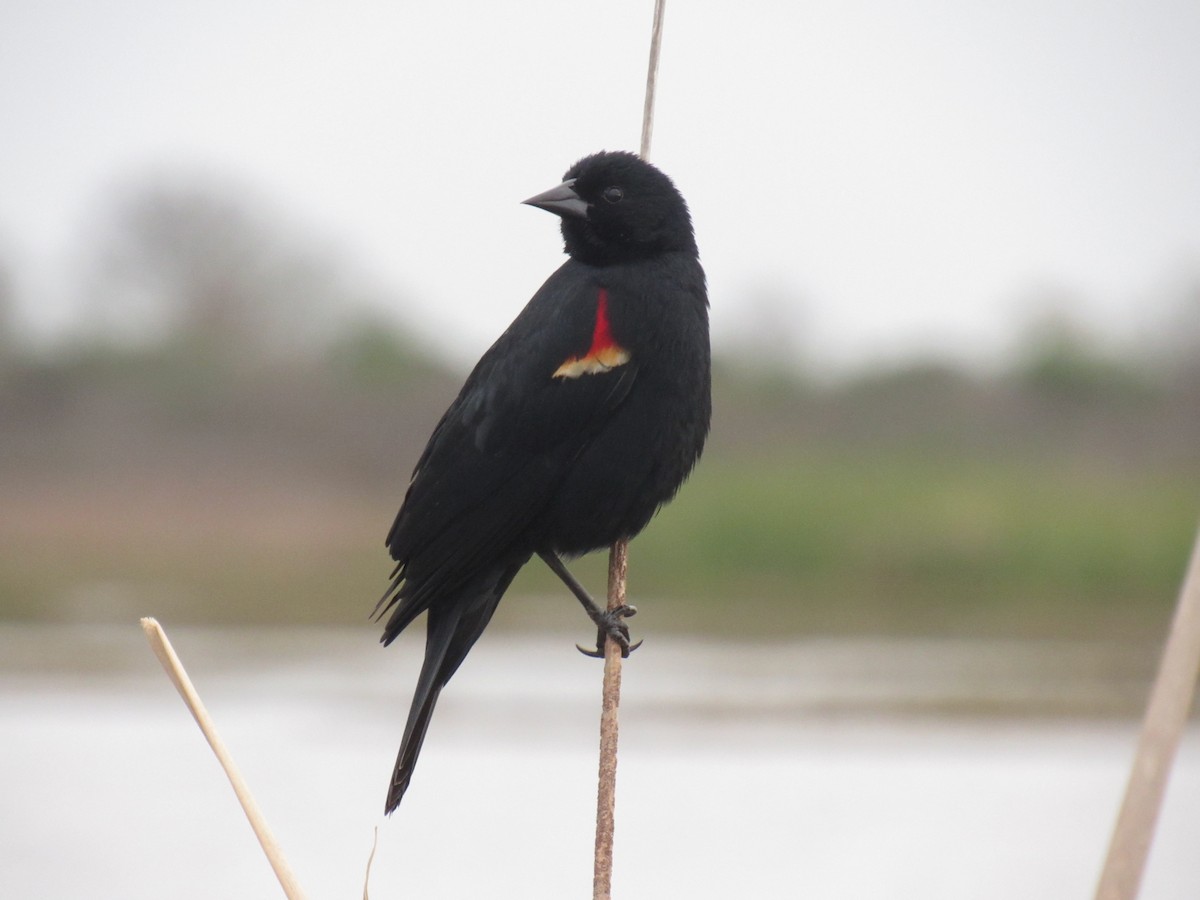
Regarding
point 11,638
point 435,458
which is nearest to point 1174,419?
point 11,638

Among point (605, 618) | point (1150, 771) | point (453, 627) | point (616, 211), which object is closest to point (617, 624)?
point (605, 618)

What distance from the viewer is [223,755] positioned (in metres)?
1.93

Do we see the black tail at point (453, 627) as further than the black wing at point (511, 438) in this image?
No

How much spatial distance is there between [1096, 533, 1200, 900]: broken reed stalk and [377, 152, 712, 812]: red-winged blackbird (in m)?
1.59

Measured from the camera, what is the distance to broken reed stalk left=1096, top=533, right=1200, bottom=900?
149 cm

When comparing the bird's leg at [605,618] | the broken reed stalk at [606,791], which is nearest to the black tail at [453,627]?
the bird's leg at [605,618]

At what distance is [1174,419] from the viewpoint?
861 inches

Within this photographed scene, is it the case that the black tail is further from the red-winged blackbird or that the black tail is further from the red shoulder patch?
the red shoulder patch

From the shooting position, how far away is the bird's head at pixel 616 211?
132 inches

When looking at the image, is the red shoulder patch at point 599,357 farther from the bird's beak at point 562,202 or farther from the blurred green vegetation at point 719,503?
the blurred green vegetation at point 719,503

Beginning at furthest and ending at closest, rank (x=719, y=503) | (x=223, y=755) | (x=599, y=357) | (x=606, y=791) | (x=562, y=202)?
(x=719, y=503) → (x=562, y=202) → (x=599, y=357) → (x=606, y=791) → (x=223, y=755)

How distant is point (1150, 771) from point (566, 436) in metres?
1.88

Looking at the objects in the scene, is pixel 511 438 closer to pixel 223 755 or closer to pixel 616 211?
pixel 616 211

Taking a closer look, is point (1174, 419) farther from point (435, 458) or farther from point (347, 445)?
point (435, 458)
